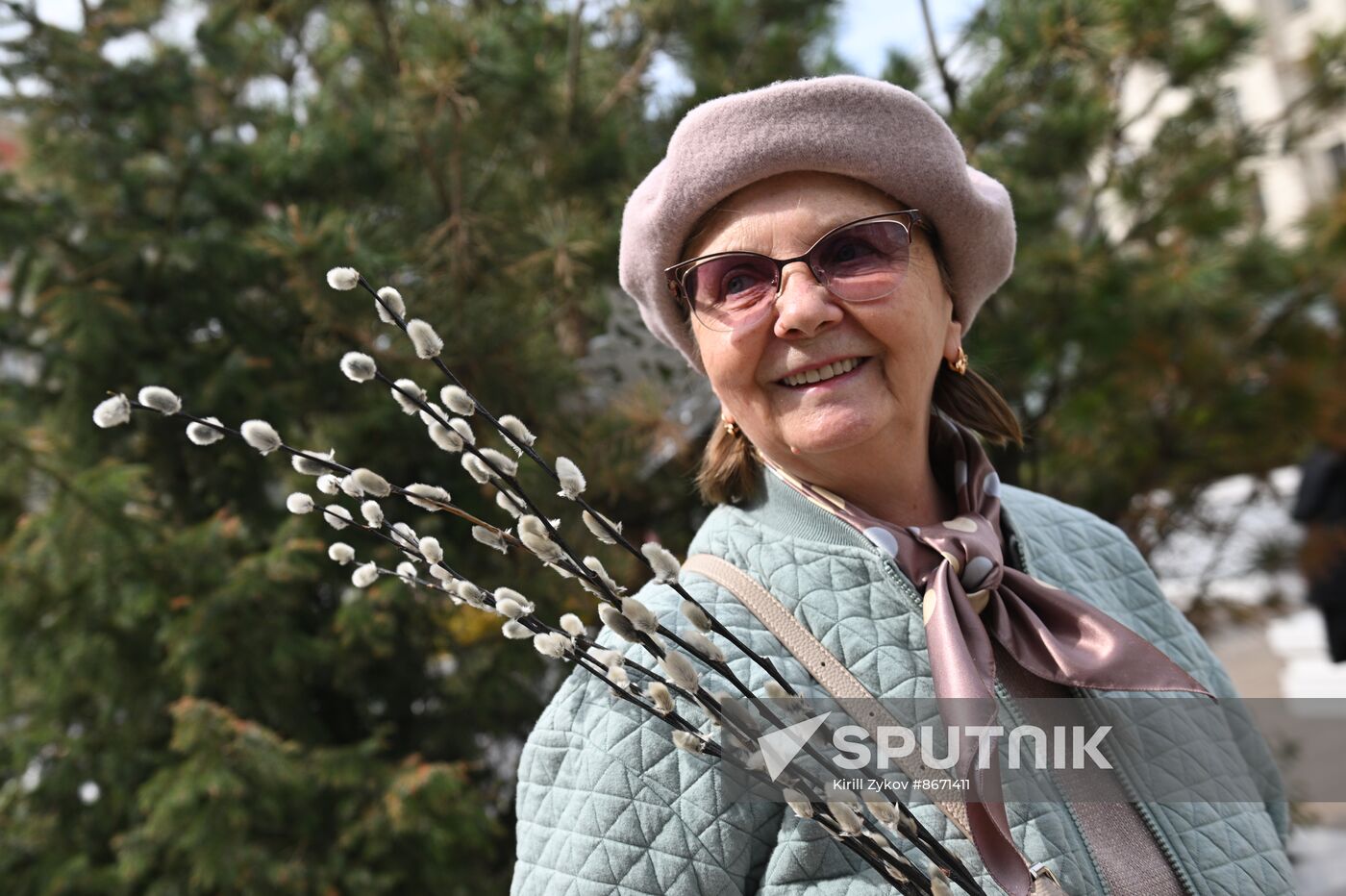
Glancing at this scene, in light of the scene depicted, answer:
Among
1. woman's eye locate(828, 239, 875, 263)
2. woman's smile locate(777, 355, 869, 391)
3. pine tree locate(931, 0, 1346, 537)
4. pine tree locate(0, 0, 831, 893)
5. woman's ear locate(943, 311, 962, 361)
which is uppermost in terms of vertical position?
pine tree locate(931, 0, 1346, 537)

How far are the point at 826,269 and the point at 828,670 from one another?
1.50 feet

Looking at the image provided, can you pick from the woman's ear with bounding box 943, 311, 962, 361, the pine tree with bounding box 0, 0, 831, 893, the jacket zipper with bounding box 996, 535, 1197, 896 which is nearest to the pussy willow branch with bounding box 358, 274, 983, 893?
the jacket zipper with bounding box 996, 535, 1197, 896

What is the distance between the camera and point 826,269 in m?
1.27

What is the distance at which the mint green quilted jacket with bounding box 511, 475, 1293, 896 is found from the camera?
1117mm

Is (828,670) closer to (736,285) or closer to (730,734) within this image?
(730,734)

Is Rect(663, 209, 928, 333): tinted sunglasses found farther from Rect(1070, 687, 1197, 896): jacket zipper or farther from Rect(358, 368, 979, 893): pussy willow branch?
Rect(1070, 687, 1197, 896): jacket zipper

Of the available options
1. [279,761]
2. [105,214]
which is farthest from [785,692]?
[105,214]

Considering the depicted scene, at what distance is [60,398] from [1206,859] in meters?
2.74

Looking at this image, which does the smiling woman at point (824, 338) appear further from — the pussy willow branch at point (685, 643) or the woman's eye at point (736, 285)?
the pussy willow branch at point (685, 643)

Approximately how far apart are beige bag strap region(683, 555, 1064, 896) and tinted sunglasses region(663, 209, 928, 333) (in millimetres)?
297

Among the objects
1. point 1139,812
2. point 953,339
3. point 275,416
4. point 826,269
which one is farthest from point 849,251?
point 275,416

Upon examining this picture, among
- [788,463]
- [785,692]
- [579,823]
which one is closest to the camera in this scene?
[785,692]

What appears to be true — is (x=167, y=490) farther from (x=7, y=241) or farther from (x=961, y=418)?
(x=961, y=418)

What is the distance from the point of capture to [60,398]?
9.18ft
